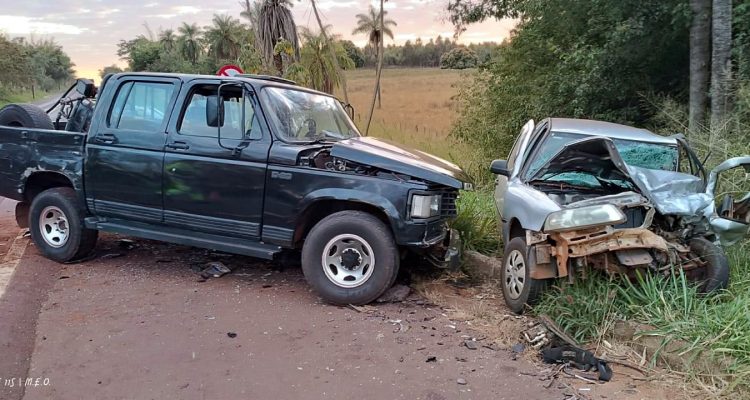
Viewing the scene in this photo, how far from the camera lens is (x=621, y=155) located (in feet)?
18.5

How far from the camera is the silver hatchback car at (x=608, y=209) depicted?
4500 millimetres

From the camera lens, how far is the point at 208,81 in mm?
5793

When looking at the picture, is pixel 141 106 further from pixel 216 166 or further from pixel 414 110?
pixel 414 110

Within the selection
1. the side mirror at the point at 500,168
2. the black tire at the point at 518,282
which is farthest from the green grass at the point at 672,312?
the side mirror at the point at 500,168

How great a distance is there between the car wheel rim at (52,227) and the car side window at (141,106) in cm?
128

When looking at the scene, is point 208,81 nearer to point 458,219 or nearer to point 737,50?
point 458,219

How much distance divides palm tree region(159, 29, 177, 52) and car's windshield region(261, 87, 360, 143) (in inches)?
2810

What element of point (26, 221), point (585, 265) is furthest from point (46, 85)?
point (585, 265)

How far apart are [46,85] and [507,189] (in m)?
89.8

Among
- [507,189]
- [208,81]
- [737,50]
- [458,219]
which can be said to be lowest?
[458,219]

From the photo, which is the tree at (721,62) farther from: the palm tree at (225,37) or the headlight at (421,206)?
the palm tree at (225,37)

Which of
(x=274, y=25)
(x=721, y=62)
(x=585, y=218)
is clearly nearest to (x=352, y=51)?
(x=274, y=25)

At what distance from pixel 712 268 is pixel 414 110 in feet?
96.6

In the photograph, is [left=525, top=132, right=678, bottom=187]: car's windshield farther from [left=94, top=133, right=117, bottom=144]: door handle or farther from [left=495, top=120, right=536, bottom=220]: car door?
[left=94, top=133, right=117, bottom=144]: door handle
